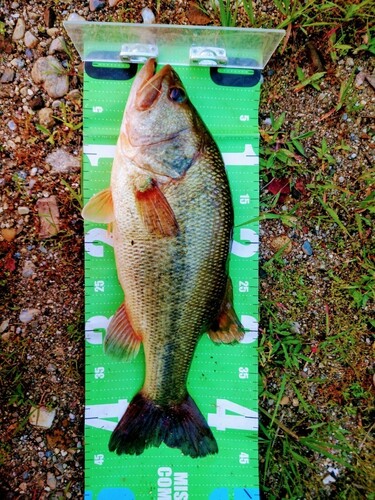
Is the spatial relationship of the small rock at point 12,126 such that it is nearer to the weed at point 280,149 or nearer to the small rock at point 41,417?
the weed at point 280,149

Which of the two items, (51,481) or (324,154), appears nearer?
(51,481)

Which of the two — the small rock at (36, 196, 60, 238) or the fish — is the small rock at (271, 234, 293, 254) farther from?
the small rock at (36, 196, 60, 238)

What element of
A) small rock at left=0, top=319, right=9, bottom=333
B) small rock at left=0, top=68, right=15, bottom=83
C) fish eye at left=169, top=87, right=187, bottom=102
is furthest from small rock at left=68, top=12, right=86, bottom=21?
small rock at left=0, top=319, right=9, bottom=333

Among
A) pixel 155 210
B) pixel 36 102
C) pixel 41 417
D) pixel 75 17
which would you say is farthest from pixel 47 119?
pixel 41 417

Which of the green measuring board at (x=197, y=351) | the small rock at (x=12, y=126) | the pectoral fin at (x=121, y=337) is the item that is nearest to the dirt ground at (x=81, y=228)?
the small rock at (x=12, y=126)

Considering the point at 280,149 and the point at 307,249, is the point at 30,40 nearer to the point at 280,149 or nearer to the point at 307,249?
the point at 280,149

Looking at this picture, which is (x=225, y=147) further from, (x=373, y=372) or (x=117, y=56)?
(x=373, y=372)

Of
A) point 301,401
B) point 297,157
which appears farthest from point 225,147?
point 301,401
